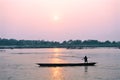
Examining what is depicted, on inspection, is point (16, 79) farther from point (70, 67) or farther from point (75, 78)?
point (70, 67)

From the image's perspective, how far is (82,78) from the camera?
1890 inches

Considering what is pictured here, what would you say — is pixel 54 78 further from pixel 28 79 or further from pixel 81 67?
pixel 81 67

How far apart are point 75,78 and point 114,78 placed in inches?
198

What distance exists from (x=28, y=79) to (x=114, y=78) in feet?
36.4

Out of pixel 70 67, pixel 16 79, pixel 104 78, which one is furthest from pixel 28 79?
pixel 70 67

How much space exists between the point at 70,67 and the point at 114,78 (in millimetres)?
19925

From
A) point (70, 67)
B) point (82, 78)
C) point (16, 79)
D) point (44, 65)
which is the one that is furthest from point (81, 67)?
point (16, 79)

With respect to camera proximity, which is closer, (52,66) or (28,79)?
(28,79)

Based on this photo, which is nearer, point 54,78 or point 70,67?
point 54,78

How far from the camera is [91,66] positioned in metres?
67.8

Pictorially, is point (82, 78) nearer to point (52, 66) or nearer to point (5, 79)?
point (5, 79)

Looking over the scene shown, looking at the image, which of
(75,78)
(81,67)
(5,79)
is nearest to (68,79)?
(75,78)

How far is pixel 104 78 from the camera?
155 feet

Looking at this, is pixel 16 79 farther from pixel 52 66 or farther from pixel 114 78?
pixel 52 66
